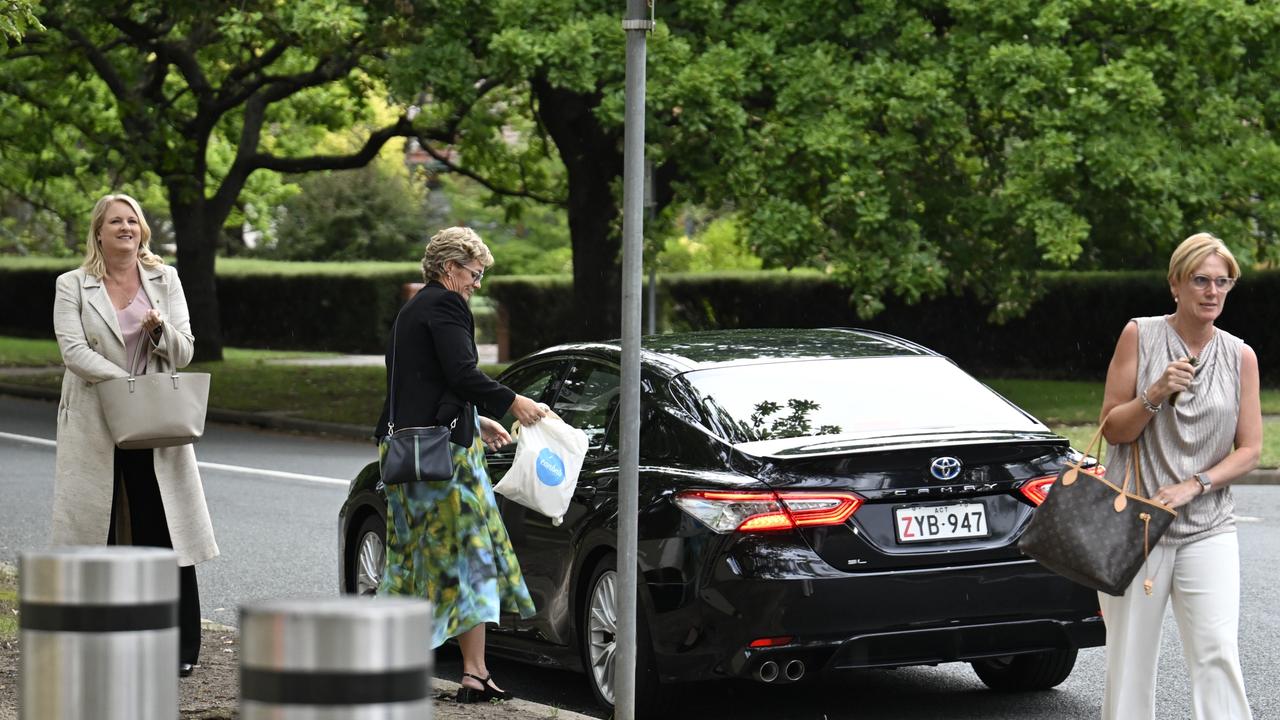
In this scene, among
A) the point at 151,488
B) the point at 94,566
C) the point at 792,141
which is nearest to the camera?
the point at 94,566

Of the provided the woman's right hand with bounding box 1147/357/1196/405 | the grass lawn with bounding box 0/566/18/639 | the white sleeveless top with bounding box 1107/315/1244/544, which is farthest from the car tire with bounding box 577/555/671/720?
the grass lawn with bounding box 0/566/18/639

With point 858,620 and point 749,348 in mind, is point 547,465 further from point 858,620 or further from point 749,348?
point 858,620

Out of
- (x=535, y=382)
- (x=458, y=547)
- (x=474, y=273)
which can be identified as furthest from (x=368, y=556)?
(x=474, y=273)

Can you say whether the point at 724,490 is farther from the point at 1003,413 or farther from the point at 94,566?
the point at 94,566

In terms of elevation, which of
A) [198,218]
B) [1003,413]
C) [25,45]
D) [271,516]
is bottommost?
[271,516]

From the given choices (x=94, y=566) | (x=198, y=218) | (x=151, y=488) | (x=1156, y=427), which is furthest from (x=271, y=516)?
(x=198, y=218)

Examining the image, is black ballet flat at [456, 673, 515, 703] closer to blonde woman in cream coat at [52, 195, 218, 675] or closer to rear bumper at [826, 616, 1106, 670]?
blonde woman in cream coat at [52, 195, 218, 675]

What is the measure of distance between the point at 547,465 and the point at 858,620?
4.35ft

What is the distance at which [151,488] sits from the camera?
23.1ft

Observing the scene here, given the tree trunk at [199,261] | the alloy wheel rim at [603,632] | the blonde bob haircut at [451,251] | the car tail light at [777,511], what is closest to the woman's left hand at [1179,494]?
the car tail light at [777,511]

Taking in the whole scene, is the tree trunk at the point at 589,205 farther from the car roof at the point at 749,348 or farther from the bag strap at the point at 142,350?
the bag strap at the point at 142,350

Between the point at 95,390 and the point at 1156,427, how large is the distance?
3746mm

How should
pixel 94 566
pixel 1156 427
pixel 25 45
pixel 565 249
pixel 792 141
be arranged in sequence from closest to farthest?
pixel 94 566
pixel 1156 427
pixel 792 141
pixel 25 45
pixel 565 249

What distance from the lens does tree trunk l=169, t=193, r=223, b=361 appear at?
2898 centimetres
